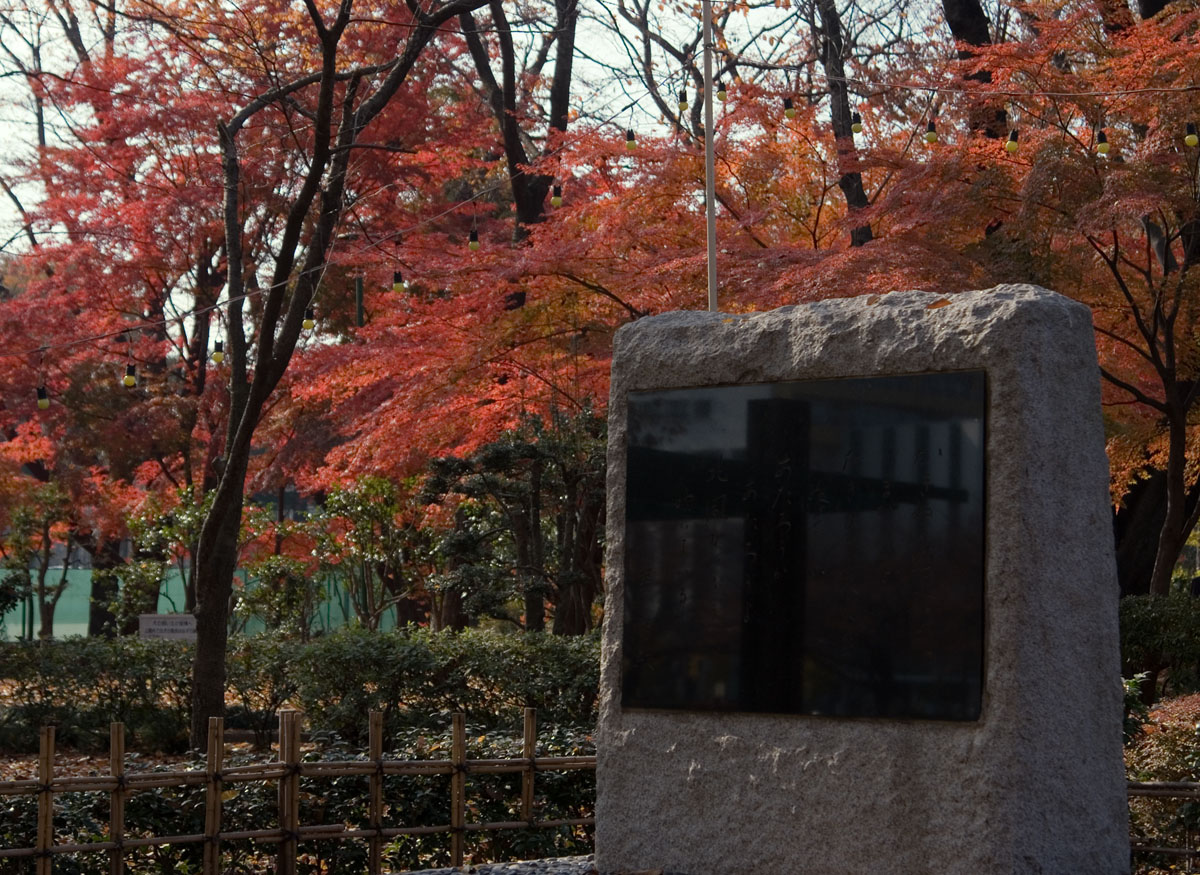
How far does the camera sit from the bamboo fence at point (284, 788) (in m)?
4.64

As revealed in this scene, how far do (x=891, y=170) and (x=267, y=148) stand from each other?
6723 millimetres

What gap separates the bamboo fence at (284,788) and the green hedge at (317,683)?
1342 millimetres

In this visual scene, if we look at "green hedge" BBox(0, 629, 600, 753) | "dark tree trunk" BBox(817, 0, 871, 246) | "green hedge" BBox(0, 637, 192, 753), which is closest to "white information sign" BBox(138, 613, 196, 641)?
"green hedge" BBox(0, 629, 600, 753)

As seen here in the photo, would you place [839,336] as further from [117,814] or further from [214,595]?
[214,595]

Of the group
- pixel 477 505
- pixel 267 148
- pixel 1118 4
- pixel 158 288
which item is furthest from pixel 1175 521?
pixel 158 288

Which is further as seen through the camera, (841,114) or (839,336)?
(841,114)

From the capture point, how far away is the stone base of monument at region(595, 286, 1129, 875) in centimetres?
333

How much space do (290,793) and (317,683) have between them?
133 inches

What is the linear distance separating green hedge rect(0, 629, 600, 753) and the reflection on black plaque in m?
3.03

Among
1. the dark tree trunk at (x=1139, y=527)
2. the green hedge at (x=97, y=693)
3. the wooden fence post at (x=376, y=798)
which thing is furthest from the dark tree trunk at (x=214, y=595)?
the dark tree trunk at (x=1139, y=527)

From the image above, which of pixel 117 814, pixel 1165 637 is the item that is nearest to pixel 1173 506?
pixel 1165 637

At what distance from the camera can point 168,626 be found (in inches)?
462

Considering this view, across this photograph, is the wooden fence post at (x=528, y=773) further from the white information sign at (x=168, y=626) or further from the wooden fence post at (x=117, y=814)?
the white information sign at (x=168, y=626)

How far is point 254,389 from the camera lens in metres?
7.73
